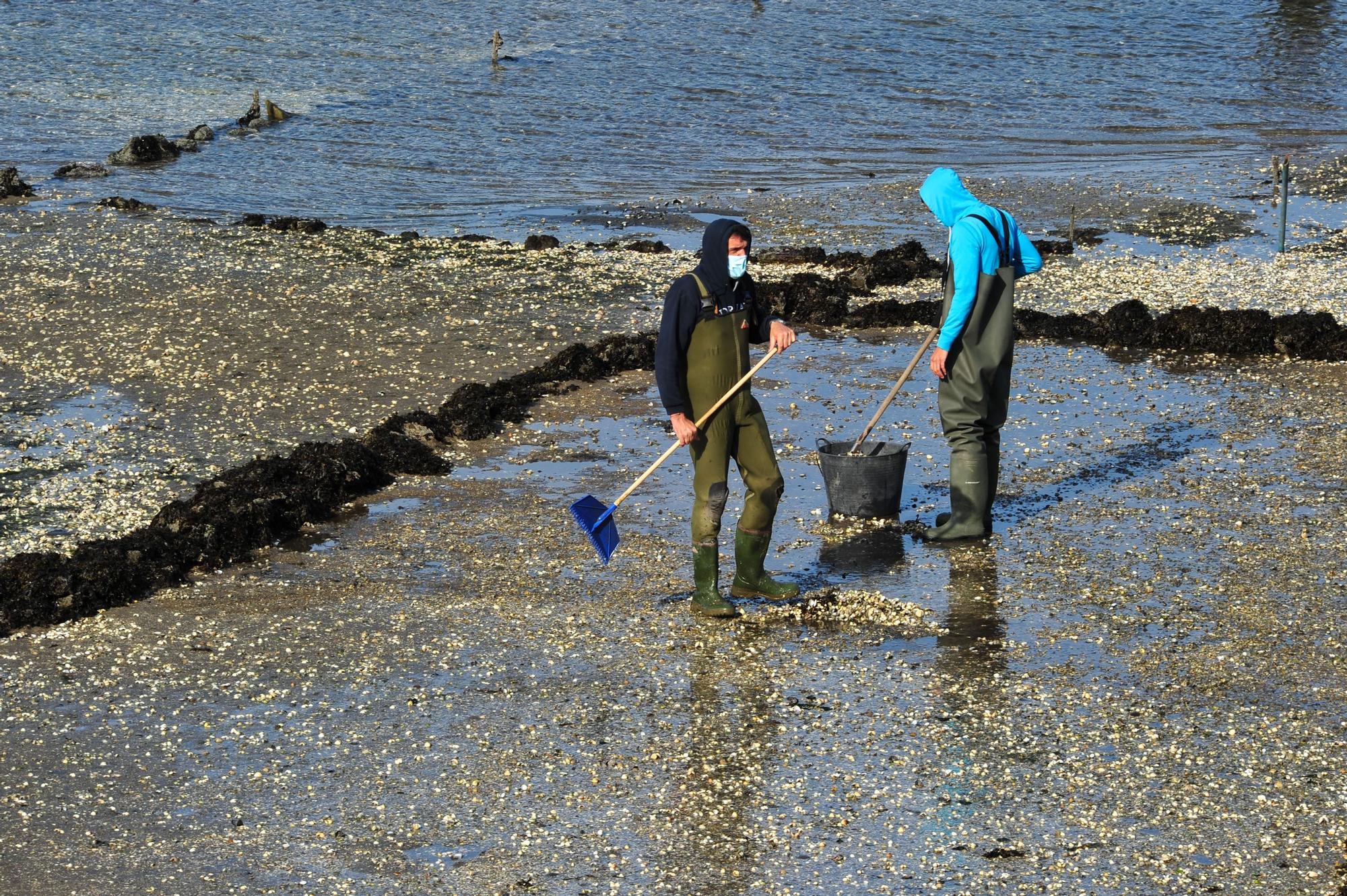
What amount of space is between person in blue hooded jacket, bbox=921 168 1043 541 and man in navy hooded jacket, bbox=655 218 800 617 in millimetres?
1389

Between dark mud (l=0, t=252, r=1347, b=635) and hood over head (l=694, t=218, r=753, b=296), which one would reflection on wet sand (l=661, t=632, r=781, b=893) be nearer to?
hood over head (l=694, t=218, r=753, b=296)

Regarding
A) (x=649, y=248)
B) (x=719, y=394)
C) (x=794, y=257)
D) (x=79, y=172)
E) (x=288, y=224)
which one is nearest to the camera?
(x=719, y=394)

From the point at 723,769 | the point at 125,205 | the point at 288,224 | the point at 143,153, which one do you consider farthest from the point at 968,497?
the point at 143,153

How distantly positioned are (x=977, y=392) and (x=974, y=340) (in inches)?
11.7

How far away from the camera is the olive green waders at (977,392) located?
29.4 ft

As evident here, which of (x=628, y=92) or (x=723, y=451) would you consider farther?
(x=628, y=92)

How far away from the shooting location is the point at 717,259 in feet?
25.1

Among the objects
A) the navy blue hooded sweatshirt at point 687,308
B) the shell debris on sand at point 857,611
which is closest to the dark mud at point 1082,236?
the shell debris on sand at point 857,611

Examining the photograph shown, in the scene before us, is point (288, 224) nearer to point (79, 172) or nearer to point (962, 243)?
point (79, 172)

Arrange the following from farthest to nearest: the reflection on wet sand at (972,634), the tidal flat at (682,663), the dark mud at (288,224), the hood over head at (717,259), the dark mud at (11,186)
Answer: the dark mud at (11,186)
the dark mud at (288,224)
the hood over head at (717,259)
the reflection on wet sand at (972,634)
the tidal flat at (682,663)

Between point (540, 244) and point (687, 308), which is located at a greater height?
point (687, 308)

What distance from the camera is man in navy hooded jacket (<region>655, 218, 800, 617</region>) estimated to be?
25.4 feet

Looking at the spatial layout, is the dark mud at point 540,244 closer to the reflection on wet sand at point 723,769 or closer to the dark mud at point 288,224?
the dark mud at point 288,224

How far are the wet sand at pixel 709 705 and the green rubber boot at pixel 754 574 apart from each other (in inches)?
9.1
